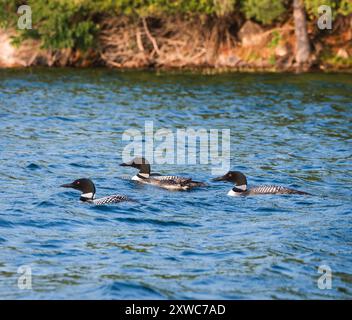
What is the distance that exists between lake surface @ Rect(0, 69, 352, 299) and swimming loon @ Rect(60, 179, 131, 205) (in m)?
0.19

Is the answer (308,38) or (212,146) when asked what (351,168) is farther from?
(308,38)

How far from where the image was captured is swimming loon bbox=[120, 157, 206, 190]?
2027 cm

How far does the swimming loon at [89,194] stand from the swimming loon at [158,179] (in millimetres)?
1832

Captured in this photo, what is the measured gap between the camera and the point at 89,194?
62.4ft

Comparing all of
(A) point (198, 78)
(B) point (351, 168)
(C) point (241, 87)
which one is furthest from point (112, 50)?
(B) point (351, 168)

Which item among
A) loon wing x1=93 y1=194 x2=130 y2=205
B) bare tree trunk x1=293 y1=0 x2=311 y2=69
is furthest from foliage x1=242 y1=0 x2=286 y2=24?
loon wing x1=93 y1=194 x2=130 y2=205

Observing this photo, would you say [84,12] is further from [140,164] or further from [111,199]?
[111,199]

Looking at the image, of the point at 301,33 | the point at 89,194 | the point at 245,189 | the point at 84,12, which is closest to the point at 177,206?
the point at 89,194

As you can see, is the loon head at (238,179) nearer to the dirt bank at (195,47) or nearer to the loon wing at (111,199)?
the loon wing at (111,199)

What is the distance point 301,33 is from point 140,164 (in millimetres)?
20602

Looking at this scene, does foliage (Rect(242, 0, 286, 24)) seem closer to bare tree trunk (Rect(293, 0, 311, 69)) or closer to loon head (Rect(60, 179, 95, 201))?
bare tree trunk (Rect(293, 0, 311, 69))

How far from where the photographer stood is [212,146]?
26.0 m

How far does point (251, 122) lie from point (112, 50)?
16.3 m

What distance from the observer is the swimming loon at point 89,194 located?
1869cm
